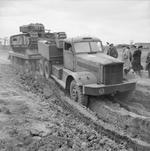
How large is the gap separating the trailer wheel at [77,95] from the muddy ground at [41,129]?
625mm

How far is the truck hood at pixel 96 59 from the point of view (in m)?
8.27

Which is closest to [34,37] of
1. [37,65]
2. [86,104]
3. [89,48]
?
[37,65]

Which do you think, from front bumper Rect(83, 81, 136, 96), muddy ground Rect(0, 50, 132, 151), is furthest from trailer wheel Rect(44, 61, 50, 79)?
front bumper Rect(83, 81, 136, 96)

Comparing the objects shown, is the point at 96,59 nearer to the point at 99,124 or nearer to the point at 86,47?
the point at 86,47

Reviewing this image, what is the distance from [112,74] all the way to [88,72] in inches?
34.3

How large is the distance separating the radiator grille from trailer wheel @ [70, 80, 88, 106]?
87 centimetres

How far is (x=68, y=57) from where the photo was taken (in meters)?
10.1

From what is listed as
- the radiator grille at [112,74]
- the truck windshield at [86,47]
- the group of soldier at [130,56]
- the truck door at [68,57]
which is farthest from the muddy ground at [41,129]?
the group of soldier at [130,56]

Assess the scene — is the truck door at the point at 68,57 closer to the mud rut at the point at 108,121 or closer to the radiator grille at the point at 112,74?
the mud rut at the point at 108,121

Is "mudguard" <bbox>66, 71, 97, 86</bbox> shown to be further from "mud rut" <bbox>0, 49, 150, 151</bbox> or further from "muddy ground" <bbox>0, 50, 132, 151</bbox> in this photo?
"muddy ground" <bbox>0, 50, 132, 151</bbox>

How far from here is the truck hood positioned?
8.27 meters

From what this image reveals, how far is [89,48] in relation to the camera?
9734 mm

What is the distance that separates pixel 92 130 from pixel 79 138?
2.53 feet

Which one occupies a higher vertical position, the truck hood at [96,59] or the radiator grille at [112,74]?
the truck hood at [96,59]
